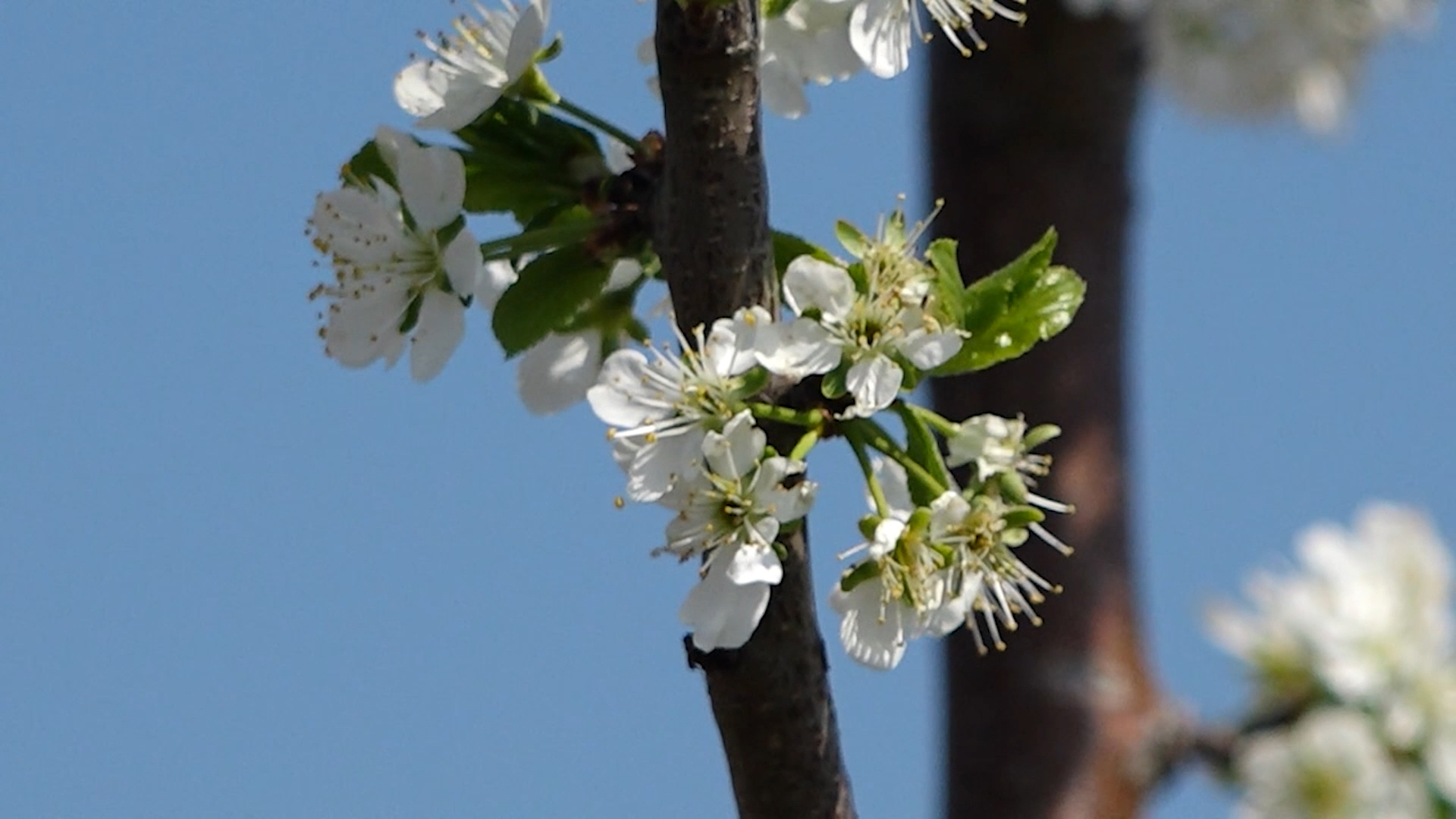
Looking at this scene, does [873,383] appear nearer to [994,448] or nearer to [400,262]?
[994,448]

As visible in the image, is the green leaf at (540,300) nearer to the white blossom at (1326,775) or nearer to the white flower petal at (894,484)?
the white flower petal at (894,484)

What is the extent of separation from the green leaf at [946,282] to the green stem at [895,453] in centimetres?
6

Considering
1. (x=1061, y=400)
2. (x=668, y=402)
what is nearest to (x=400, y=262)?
(x=668, y=402)

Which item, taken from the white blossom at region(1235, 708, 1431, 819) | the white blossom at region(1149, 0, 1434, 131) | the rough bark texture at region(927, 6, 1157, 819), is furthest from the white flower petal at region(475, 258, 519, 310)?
the white blossom at region(1149, 0, 1434, 131)

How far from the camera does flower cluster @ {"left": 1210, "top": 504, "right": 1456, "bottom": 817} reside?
199 centimetres

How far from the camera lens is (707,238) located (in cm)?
78

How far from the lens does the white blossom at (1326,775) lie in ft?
6.48

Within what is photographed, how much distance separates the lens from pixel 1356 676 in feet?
6.77

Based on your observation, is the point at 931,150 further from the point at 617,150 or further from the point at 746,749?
the point at 746,749

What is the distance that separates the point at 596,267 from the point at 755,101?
152 millimetres

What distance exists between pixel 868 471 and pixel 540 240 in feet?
0.60

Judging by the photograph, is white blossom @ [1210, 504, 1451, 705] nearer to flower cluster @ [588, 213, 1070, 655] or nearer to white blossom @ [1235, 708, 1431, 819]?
white blossom @ [1235, 708, 1431, 819]

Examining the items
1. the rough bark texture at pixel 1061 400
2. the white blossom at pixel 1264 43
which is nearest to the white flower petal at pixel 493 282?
the rough bark texture at pixel 1061 400

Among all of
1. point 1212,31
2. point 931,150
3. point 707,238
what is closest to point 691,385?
point 707,238
